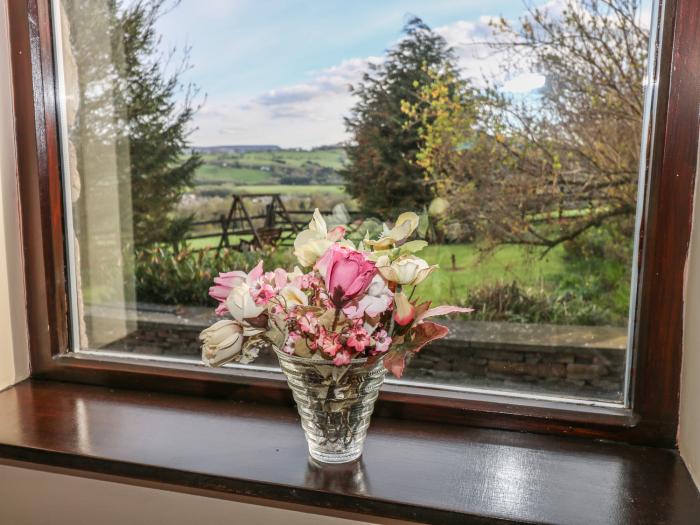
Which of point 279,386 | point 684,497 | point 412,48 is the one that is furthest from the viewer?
point 412,48

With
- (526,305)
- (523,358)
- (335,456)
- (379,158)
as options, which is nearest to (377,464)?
(335,456)

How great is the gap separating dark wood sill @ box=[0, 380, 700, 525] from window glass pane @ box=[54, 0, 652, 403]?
0.16 metres

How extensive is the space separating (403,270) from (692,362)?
46 cm

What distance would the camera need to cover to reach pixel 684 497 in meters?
0.81

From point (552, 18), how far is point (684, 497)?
0.93 metres

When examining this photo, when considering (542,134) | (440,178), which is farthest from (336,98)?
(542,134)

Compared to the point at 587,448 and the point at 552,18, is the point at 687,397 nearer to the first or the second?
the point at 587,448

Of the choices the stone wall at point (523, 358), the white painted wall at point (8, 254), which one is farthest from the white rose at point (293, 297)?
the white painted wall at point (8, 254)

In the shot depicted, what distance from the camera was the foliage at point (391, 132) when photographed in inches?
49.3

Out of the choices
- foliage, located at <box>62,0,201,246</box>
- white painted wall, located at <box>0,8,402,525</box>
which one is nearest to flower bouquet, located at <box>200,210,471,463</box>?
white painted wall, located at <box>0,8,402,525</box>

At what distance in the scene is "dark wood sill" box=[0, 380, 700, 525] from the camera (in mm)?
811

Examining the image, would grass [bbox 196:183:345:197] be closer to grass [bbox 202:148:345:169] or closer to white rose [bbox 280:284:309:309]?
grass [bbox 202:148:345:169]

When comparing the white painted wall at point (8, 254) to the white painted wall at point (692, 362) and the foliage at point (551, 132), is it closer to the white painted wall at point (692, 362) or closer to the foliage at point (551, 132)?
the foliage at point (551, 132)

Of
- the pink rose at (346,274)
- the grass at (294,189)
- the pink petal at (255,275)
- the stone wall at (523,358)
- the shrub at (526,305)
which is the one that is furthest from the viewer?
the grass at (294,189)
